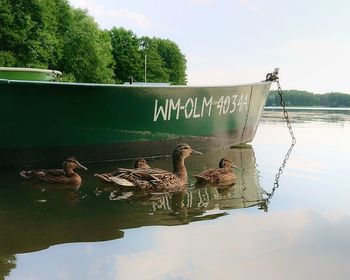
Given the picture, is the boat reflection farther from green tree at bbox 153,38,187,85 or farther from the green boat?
green tree at bbox 153,38,187,85

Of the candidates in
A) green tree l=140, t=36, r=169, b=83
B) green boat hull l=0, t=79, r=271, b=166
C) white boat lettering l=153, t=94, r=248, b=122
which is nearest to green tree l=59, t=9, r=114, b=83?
green tree l=140, t=36, r=169, b=83

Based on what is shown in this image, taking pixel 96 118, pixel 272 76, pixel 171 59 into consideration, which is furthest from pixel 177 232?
pixel 171 59

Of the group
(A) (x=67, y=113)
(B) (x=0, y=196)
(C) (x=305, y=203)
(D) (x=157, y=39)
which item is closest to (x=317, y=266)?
(C) (x=305, y=203)

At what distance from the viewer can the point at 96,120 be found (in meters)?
8.14

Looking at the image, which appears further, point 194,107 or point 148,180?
point 194,107

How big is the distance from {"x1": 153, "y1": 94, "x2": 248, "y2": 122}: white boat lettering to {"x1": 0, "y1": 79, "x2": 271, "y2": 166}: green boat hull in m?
0.02

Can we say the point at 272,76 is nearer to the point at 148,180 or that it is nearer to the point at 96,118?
the point at 96,118

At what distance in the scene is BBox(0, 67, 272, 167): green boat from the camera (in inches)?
296

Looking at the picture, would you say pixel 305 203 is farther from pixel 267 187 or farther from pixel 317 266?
pixel 317 266

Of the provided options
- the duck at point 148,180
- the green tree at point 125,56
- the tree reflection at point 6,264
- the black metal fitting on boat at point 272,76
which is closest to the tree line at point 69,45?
the green tree at point 125,56

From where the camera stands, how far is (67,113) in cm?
780

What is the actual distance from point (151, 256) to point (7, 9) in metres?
25.1

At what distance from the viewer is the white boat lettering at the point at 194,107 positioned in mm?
8984

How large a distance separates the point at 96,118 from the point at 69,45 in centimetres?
2729
